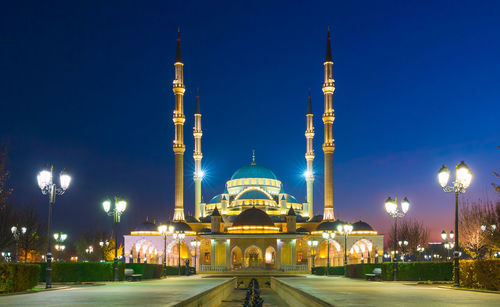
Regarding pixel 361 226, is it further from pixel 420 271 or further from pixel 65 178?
pixel 65 178

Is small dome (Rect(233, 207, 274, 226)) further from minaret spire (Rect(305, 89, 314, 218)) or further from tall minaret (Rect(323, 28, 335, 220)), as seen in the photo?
minaret spire (Rect(305, 89, 314, 218))

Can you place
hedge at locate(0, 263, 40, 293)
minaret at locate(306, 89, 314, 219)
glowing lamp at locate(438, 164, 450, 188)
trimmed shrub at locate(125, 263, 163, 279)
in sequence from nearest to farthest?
hedge at locate(0, 263, 40, 293)
glowing lamp at locate(438, 164, 450, 188)
trimmed shrub at locate(125, 263, 163, 279)
minaret at locate(306, 89, 314, 219)

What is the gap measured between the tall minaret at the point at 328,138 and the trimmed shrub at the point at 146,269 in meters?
41.6

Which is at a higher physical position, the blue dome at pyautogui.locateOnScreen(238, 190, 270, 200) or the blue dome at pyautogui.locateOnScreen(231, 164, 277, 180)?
the blue dome at pyautogui.locateOnScreen(231, 164, 277, 180)

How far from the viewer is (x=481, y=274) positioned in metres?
16.7

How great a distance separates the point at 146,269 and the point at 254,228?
106ft

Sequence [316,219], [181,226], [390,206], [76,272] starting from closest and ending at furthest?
[76,272]
[390,206]
[181,226]
[316,219]

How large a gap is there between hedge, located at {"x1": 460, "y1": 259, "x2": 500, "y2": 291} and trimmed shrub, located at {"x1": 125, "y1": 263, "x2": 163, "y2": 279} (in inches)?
665

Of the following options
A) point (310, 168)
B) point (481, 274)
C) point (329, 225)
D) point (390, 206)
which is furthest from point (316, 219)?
point (481, 274)

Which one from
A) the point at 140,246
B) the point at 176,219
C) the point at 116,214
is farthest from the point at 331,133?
the point at 116,214

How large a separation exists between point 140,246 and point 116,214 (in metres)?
47.4

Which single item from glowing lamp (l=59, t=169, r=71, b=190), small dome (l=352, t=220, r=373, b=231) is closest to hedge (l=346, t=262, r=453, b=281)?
glowing lamp (l=59, t=169, r=71, b=190)

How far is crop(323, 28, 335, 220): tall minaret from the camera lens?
71.9 metres

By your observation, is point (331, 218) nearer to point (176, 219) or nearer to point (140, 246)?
point (176, 219)
